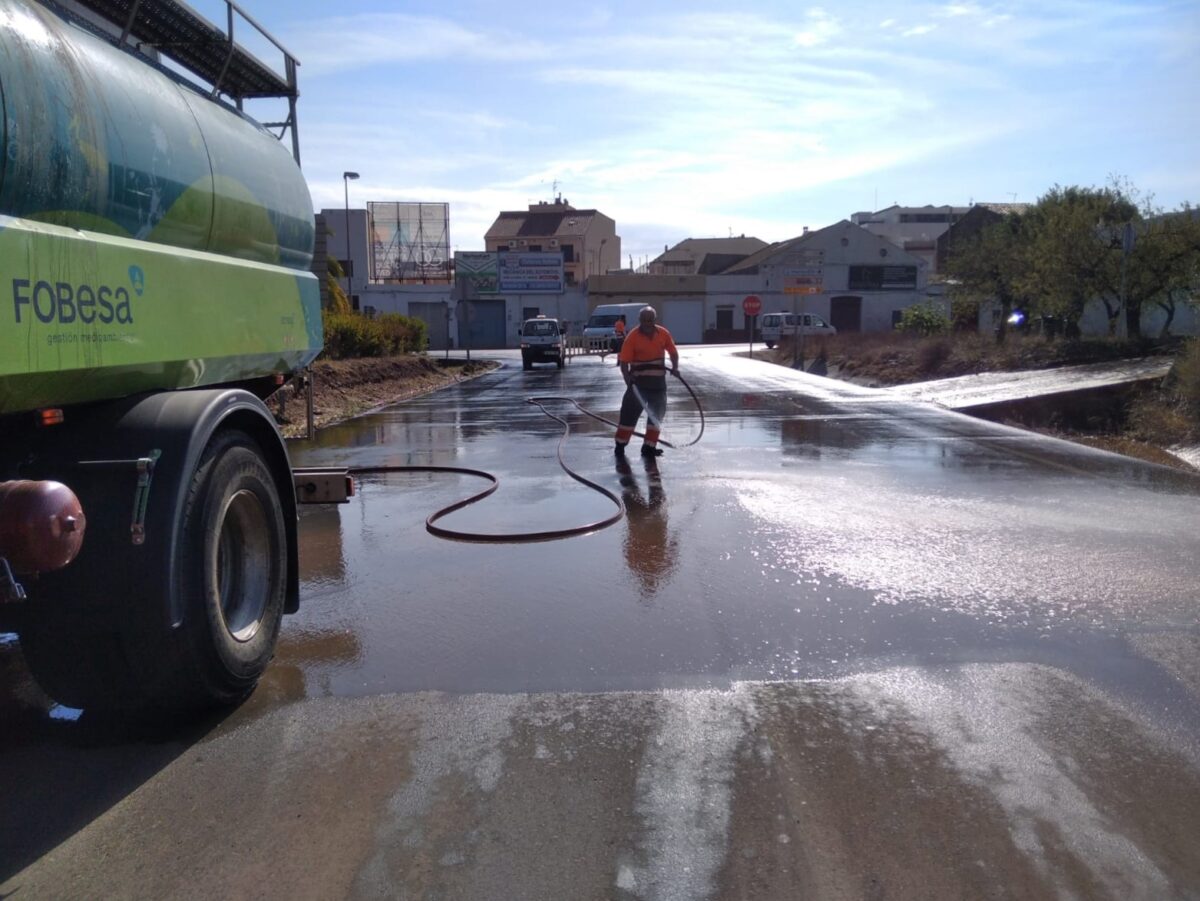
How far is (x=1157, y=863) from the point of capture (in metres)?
3.54

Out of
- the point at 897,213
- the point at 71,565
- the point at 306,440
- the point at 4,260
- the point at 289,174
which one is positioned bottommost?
the point at 306,440

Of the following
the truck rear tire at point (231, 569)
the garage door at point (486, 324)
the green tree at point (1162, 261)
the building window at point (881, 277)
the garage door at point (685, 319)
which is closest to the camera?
the truck rear tire at point (231, 569)

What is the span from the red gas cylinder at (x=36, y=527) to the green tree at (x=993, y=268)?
2849 cm

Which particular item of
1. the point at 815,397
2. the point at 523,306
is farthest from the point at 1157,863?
the point at 523,306

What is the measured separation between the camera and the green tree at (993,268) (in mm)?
29859

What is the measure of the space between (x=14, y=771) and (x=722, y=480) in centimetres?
797

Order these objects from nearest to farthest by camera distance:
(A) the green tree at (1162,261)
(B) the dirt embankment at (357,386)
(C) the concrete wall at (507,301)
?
(B) the dirt embankment at (357,386) < (A) the green tree at (1162,261) < (C) the concrete wall at (507,301)

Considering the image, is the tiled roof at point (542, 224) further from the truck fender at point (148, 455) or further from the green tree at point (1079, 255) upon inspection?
the truck fender at point (148, 455)

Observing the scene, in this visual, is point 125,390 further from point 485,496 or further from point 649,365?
point 649,365

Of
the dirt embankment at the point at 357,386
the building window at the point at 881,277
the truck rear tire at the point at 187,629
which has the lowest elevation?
the dirt embankment at the point at 357,386

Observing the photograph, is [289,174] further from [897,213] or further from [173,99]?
[897,213]

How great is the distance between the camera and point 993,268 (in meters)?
31.5

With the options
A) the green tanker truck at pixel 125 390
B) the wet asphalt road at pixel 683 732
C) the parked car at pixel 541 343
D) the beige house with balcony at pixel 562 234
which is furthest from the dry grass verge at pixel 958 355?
the beige house with balcony at pixel 562 234

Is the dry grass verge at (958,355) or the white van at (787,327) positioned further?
the white van at (787,327)
